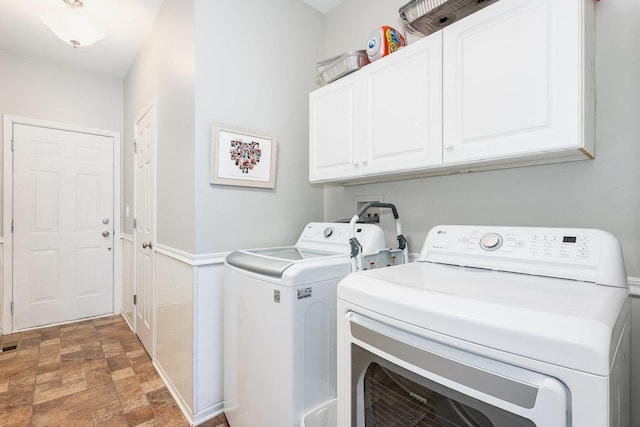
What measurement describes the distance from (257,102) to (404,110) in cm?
100

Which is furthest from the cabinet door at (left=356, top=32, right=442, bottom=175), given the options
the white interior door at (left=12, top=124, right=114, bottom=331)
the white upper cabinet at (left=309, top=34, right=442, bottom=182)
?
the white interior door at (left=12, top=124, right=114, bottom=331)

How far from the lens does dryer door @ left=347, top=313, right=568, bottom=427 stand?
1.87 feet

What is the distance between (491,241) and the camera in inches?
46.0

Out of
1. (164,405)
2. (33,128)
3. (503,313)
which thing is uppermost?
(33,128)

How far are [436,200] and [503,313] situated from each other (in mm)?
1065

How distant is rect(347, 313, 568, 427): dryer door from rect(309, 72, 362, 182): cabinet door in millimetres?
1012

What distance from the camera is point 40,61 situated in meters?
3.06

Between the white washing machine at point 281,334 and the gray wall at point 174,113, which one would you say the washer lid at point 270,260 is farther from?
the gray wall at point 174,113

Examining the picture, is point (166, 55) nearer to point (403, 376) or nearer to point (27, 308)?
point (403, 376)

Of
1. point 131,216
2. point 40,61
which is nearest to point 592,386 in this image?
point 131,216

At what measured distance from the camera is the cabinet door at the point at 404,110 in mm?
1293

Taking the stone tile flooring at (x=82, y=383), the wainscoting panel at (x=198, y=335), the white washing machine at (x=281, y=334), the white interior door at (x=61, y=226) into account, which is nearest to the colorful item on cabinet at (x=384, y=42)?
the white washing machine at (x=281, y=334)

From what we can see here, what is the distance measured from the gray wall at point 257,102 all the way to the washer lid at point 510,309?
1091 millimetres

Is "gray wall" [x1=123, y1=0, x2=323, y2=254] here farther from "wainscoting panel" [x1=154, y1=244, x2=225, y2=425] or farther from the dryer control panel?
the dryer control panel
